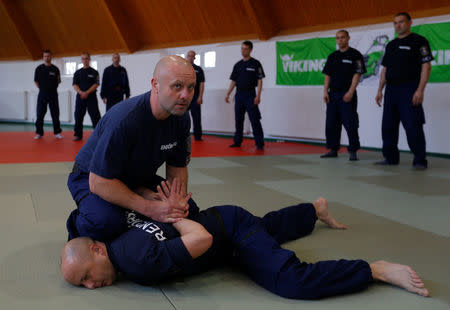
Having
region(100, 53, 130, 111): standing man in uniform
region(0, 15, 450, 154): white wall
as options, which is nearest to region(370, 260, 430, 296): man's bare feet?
region(0, 15, 450, 154): white wall

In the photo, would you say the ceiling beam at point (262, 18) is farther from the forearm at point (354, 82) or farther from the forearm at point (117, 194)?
the forearm at point (117, 194)

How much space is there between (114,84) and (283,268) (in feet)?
30.1

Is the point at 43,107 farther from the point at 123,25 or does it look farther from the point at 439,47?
the point at 439,47

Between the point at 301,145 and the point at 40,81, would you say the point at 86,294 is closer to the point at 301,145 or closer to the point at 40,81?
the point at 301,145

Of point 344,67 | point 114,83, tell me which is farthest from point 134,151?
point 114,83

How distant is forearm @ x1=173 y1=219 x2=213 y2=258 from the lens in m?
2.30

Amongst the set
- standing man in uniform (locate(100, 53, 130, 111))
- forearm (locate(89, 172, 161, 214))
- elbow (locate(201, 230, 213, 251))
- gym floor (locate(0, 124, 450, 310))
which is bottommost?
gym floor (locate(0, 124, 450, 310))

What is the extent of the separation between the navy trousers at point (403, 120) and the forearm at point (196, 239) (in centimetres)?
500

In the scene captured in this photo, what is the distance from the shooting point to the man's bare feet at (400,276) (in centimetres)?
238

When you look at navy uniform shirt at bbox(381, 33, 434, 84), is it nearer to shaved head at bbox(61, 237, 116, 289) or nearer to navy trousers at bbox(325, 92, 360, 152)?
navy trousers at bbox(325, 92, 360, 152)

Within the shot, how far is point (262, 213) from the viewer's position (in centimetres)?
404

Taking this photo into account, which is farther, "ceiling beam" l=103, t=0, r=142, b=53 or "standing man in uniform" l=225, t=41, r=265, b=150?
"ceiling beam" l=103, t=0, r=142, b=53

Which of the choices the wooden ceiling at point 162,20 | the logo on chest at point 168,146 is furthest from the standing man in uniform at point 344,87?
the logo on chest at point 168,146

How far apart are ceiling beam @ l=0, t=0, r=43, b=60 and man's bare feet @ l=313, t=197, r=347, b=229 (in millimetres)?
Result: 14808
